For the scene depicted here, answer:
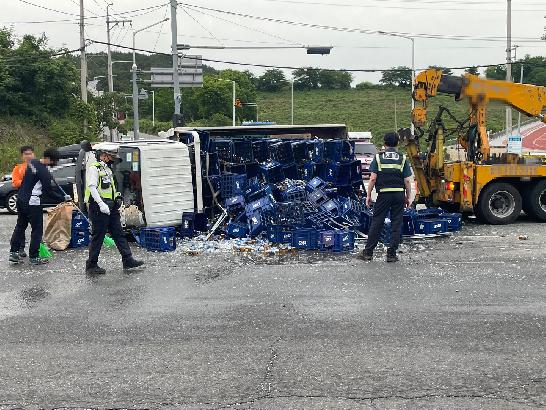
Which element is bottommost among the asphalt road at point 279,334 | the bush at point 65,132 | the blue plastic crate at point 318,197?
the asphalt road at point 279,334

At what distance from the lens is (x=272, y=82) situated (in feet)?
408

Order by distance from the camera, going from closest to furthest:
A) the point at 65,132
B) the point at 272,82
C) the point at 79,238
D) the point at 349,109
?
the point at 79,238, the point at 65,132, the point at 349,109, the point at 272,82

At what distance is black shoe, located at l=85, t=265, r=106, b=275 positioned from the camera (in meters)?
10.2

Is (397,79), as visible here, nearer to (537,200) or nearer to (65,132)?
(65,132)

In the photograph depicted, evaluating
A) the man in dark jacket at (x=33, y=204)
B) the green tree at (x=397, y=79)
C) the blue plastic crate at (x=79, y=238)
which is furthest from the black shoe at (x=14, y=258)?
the green tree at (x=397, y=79)

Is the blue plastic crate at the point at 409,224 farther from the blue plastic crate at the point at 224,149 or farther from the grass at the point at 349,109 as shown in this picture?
the grass at the point at 349,109

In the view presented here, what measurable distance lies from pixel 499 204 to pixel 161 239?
720 centimetres

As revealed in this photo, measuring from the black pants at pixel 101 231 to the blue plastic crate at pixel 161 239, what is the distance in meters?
1.38

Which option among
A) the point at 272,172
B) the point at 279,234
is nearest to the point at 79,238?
the point at 279,234

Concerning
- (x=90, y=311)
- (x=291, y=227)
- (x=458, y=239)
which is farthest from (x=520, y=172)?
(x=90, y=311)

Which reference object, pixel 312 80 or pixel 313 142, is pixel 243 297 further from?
pixel 312 80

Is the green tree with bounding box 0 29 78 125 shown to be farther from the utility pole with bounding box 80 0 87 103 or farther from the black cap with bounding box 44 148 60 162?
the black cap with bounding box 44 148 60 162

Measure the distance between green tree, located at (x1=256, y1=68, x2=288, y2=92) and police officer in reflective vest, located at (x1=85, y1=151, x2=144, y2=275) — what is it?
115386 mm

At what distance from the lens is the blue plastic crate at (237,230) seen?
41.9ft
